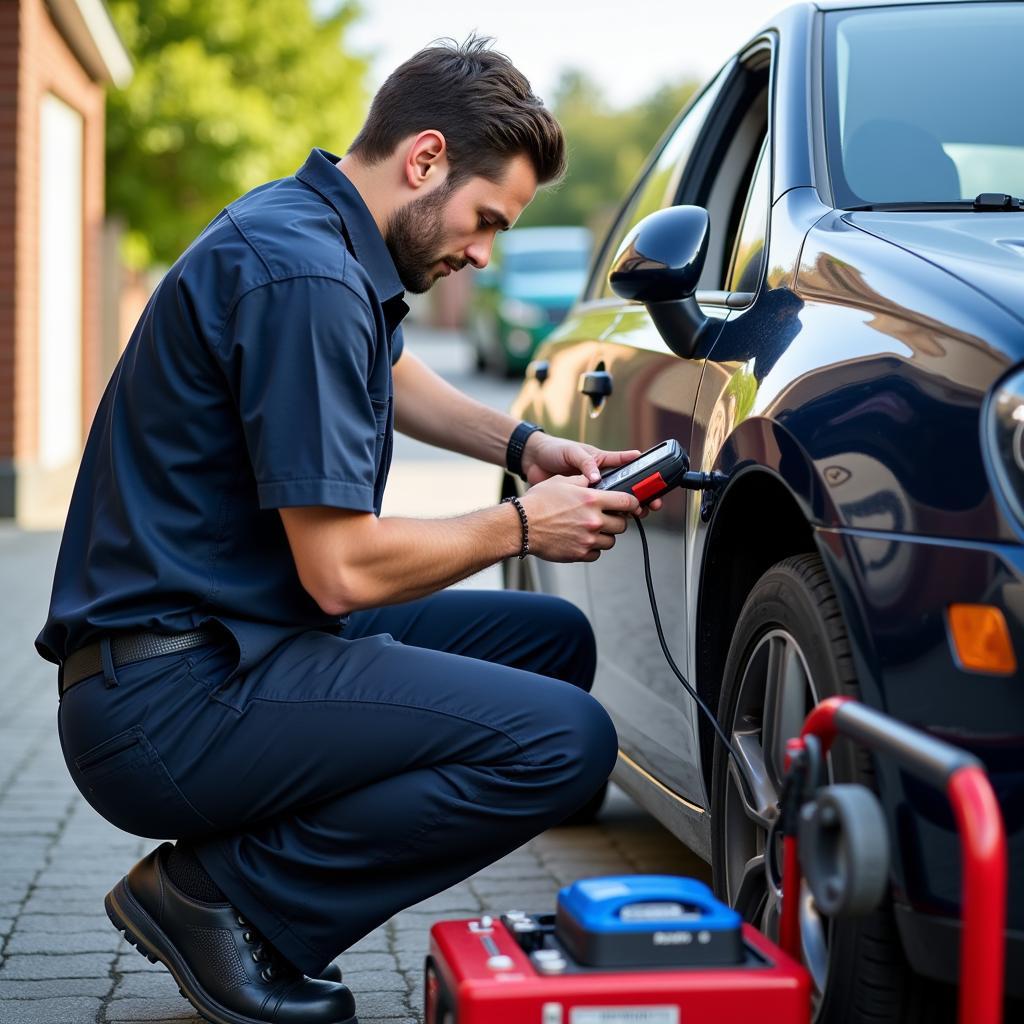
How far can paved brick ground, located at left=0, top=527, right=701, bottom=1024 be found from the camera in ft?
10.3

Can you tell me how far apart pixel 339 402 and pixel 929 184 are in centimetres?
116

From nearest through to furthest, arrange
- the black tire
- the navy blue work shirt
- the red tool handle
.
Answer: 1. the red tool handle
2. the black tire
3. the navy blue work shirt

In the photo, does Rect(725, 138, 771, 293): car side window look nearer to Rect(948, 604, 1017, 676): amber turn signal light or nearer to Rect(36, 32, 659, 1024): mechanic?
Rect(36, 32, 659, 1024): mechanic

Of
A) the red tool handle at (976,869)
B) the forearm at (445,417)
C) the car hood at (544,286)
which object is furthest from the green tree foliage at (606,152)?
the red tool handle at (976,869)

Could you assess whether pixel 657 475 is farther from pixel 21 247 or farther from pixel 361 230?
pixel 21 247

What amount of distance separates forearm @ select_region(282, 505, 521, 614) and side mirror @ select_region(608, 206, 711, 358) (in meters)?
0.49

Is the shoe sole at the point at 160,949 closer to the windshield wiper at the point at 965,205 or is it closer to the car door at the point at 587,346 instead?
the car door at the point at 587,346

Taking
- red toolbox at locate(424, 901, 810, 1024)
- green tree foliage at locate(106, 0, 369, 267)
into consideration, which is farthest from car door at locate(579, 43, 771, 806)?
green tree foliage at locate(106, 0, 369, 267)

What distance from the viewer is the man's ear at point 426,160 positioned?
9.46ft

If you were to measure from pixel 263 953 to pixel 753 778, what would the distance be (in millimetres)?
884

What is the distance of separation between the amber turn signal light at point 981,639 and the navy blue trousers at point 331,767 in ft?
3.09

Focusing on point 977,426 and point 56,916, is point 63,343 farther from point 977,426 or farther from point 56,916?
point 977,426

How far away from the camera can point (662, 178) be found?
4203mm

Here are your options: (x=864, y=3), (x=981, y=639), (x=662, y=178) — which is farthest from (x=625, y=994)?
(x=662, y=178)
